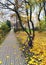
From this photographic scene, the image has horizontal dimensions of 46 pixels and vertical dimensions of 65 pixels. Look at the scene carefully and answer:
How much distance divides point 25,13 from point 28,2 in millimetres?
4197

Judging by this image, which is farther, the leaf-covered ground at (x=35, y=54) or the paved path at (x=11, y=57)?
the paved path at (x=11, y=57)

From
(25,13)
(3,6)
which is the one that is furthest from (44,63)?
(25,13)

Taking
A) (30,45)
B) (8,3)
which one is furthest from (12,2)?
(30,45)

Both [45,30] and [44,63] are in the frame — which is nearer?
[44,63]

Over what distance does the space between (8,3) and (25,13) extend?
16.8 feet

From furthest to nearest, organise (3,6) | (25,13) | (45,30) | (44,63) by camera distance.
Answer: (45,30) < (25,13) < (3,6) < (44,63)

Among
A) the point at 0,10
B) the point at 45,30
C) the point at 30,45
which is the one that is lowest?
the point at 45,30

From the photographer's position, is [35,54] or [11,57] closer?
[11,57]

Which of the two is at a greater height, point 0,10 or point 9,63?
point 0,10

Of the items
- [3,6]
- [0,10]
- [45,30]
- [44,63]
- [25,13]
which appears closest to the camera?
[44,63]

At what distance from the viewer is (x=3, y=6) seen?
13961 millimetres

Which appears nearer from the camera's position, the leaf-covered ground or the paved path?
the leaf-covered ground

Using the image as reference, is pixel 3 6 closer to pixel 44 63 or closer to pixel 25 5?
pixel 25 5

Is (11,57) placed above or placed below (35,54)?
above
